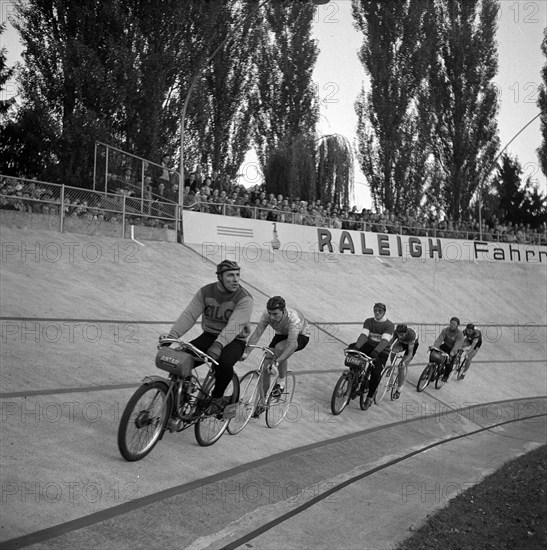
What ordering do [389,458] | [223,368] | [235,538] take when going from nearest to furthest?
[235,538], [223,368], [389,458]

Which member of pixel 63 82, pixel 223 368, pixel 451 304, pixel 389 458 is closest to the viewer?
pixel 223 368

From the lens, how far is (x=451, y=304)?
75.5 feet

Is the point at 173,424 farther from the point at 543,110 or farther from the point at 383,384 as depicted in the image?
the point at 543,110

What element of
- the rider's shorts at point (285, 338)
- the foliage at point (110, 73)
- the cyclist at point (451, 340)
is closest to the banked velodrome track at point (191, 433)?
the cyclist at point (451, 340)

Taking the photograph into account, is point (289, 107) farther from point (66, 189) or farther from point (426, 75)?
point (66, 189)

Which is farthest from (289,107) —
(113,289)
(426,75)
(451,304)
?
(113,289)

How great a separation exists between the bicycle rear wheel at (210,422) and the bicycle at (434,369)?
24.1ft

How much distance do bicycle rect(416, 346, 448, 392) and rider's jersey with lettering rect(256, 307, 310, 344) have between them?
19.2 ft

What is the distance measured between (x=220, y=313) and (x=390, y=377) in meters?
6.36

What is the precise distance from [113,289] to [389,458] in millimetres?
6346

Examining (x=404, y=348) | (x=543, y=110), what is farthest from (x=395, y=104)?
(x=404, y=348)

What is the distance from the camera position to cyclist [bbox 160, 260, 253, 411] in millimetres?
6680

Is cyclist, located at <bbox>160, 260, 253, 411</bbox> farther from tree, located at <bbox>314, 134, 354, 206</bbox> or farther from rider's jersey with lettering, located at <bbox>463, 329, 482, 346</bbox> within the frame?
tree, located at <bbox>314, 134, 354, 206</bbox>

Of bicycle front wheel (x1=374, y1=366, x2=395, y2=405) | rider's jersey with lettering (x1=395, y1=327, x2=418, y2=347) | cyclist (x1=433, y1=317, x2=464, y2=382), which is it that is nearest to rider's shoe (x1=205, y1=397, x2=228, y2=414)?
bicycle front wheel (x1=374, y1=366, x2=395, y2=405)
